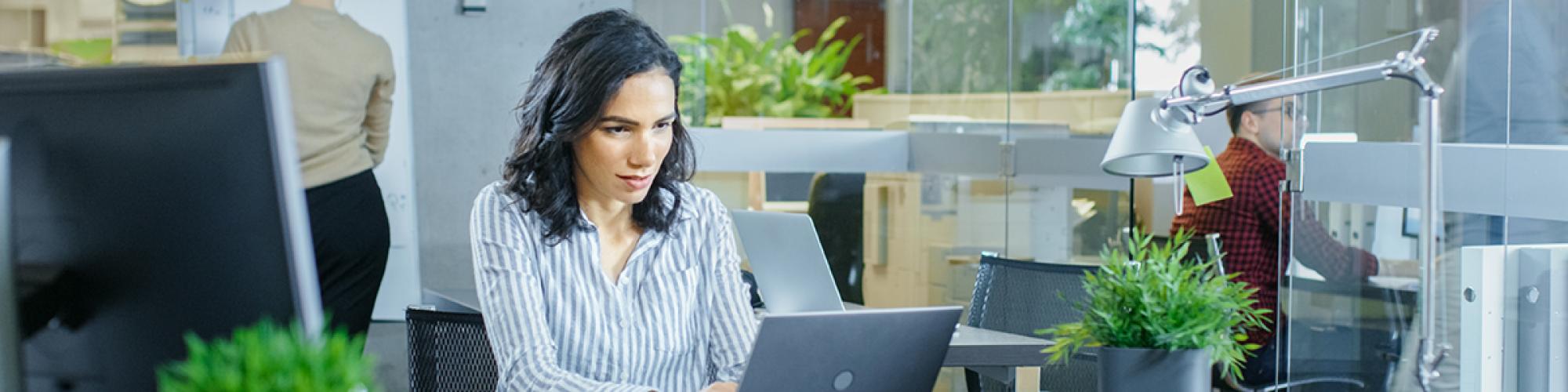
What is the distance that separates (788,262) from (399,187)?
10.2 feet

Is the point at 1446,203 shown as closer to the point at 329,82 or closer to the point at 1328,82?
the point at 1328,82

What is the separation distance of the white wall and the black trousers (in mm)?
1259

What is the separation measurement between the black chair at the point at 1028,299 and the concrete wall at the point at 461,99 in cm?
272

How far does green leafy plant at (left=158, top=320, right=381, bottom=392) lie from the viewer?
0.94 metres

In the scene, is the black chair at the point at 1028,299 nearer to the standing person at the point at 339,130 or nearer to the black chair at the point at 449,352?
the black chair at the point at 449,352

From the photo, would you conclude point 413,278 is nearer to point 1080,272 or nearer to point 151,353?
point 1080,272

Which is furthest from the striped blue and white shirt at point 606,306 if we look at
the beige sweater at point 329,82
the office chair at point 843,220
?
the office chair at point 843,220

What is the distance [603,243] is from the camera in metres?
2.19

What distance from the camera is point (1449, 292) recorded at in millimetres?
1960

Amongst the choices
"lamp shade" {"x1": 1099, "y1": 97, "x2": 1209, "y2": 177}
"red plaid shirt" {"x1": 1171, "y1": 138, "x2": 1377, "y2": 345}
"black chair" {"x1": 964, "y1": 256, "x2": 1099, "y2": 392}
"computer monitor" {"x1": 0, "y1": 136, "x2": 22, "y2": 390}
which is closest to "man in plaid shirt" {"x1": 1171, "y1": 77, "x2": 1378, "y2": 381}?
"red plaid shirt" {"x1": 1171, "y1": 138, "x2": 1377, "y2": 345}

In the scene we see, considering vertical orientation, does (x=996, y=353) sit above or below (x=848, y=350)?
below

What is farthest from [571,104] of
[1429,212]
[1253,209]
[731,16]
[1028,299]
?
[731,16]

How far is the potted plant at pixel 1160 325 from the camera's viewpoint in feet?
5.50

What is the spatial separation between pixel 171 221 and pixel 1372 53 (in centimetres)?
185
